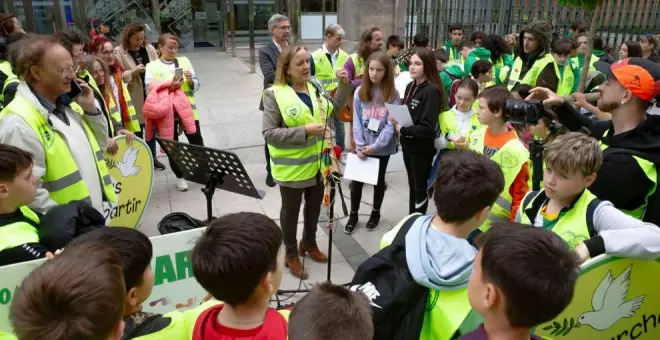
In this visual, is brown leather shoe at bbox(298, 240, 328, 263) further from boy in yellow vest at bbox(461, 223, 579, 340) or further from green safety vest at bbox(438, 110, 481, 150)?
boy in yellow vest at bbox(461, 223, 579, 340)

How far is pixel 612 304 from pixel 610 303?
0.02 m

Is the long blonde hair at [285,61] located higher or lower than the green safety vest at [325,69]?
higher

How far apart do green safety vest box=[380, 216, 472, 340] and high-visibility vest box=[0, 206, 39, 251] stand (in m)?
1.84

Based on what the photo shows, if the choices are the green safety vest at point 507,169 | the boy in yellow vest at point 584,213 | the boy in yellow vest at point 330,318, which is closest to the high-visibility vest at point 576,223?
the boy in yellow vest at point 584,213

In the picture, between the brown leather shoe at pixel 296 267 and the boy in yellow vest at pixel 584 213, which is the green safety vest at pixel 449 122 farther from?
the boy in yellow vest at pixel 584 213

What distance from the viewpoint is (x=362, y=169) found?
4.64 m

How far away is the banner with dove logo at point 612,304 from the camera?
2246 millimetres

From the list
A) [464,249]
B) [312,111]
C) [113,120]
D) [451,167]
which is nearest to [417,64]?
[312,111]

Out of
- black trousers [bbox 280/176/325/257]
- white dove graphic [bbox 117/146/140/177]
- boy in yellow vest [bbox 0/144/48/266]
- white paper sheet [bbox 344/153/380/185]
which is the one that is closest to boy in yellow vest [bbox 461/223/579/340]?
boy in yellow vest [bbox 0/144/48/266]

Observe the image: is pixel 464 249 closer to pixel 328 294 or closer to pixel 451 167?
pixel 451 167

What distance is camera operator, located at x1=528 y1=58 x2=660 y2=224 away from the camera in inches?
99.0

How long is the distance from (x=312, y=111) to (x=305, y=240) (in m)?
1.20

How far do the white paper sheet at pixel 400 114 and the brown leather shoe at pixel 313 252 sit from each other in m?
1.36

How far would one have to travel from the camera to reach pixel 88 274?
49.3 inches
